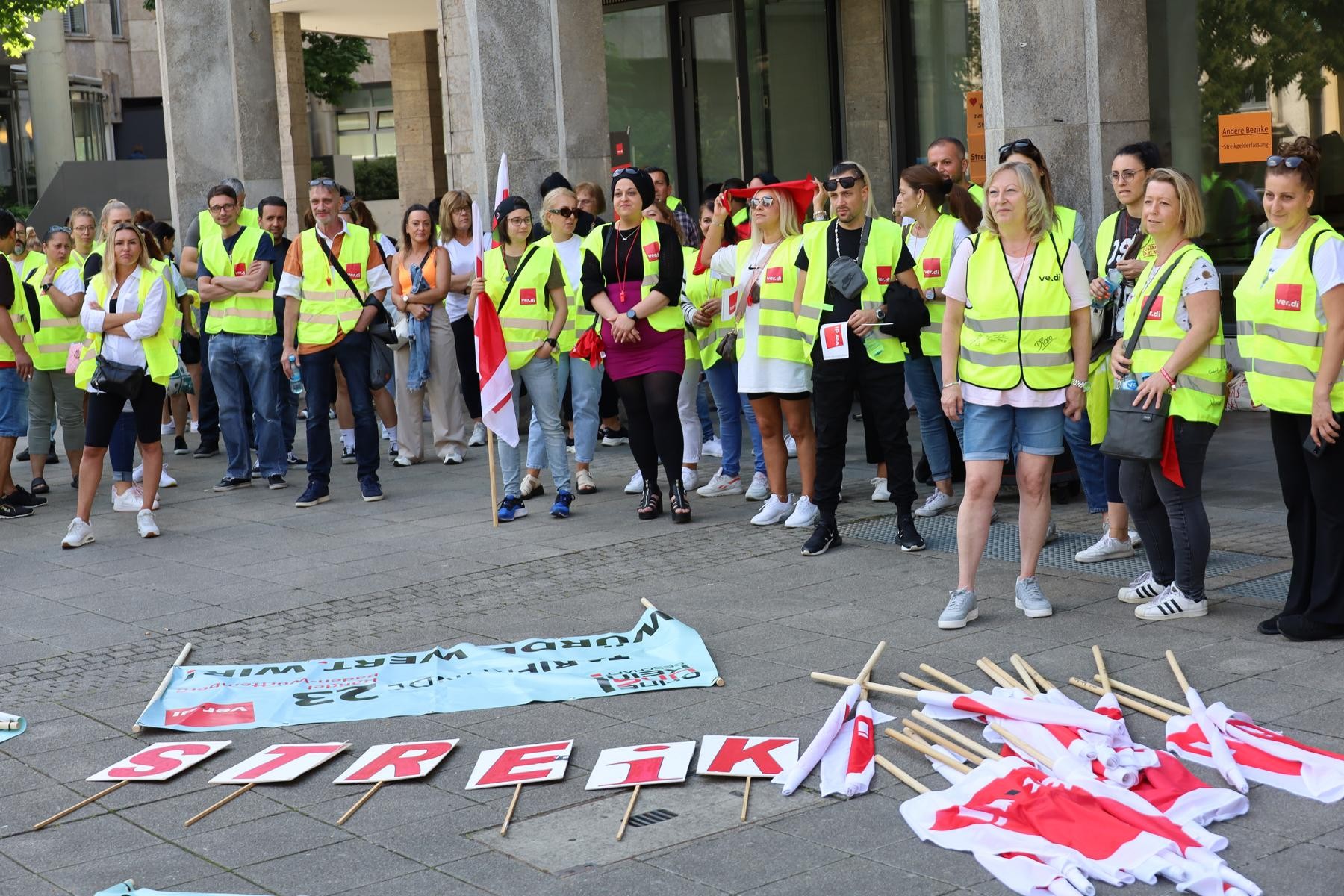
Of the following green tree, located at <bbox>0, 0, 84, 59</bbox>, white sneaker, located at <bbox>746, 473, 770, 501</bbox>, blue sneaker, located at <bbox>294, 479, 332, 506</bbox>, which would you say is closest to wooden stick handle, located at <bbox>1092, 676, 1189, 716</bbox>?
white sneaker, located at <bbox>746, 473, 770, 501</bbox>

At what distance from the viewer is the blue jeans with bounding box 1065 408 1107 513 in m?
8.27

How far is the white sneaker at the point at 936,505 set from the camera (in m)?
9.34

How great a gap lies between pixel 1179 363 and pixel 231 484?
25.0ft

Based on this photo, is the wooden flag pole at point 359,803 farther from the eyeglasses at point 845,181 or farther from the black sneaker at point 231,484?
the black sneaker at point 231,484

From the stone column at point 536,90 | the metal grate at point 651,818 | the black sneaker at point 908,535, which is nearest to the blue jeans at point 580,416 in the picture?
the black sneaker at point 908,535

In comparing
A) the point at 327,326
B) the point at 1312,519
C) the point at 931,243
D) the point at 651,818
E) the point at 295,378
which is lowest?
the point at 651,818

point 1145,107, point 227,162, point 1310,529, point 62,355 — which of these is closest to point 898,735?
point 1310,529

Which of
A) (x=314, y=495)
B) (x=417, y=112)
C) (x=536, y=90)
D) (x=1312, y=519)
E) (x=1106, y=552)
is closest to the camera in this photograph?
(x=1312, y=519)

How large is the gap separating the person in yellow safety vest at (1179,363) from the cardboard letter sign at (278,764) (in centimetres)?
334

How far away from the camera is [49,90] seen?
43.7m

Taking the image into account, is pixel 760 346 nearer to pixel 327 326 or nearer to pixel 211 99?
pixel 327 326

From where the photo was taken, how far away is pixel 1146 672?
19.5 ft

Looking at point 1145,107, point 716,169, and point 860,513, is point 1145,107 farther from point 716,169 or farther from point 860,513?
point 716,169

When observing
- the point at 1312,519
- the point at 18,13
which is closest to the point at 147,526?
the point at 1312,519
